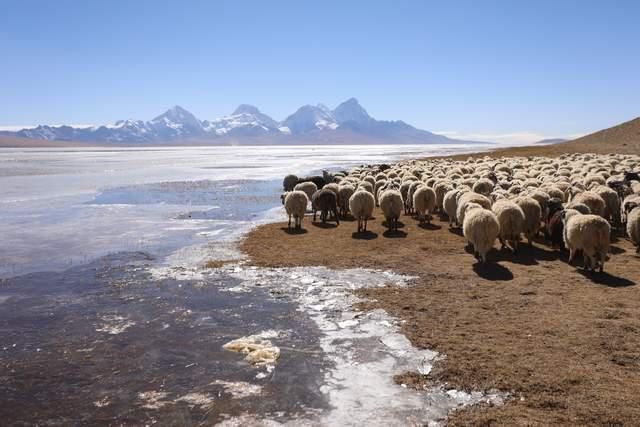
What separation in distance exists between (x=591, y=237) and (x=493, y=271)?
2115mm

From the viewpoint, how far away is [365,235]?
16.0 meters

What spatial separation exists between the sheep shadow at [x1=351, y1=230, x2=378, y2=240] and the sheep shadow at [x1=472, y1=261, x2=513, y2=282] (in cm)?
438

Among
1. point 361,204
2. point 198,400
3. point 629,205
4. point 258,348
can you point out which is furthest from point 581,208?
point 198,400

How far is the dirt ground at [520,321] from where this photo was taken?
18.2ft

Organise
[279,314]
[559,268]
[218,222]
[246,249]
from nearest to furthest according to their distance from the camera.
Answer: [279,314]
[559,268]
[246,249]
[218,222]

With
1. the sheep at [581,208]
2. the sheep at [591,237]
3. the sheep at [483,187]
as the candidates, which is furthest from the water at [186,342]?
the sheep at [483,187]

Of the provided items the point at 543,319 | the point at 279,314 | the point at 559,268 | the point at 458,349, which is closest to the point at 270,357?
the point at 279,314

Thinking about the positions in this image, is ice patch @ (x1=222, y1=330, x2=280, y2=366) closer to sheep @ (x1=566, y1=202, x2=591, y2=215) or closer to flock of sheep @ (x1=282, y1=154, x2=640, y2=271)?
flock of sheep @ (x1=282, y1=154, x2=640, y2=271)

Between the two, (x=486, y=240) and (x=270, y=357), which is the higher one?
(x=486, y=240)

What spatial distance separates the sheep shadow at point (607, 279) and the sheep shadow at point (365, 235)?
635 centimetres

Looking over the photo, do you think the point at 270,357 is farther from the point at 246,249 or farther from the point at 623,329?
the point at 246,249

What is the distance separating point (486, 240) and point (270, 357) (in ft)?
21.9

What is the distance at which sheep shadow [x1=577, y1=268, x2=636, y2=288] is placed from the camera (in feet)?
32.0

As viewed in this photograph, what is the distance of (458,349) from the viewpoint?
7.05 metres
